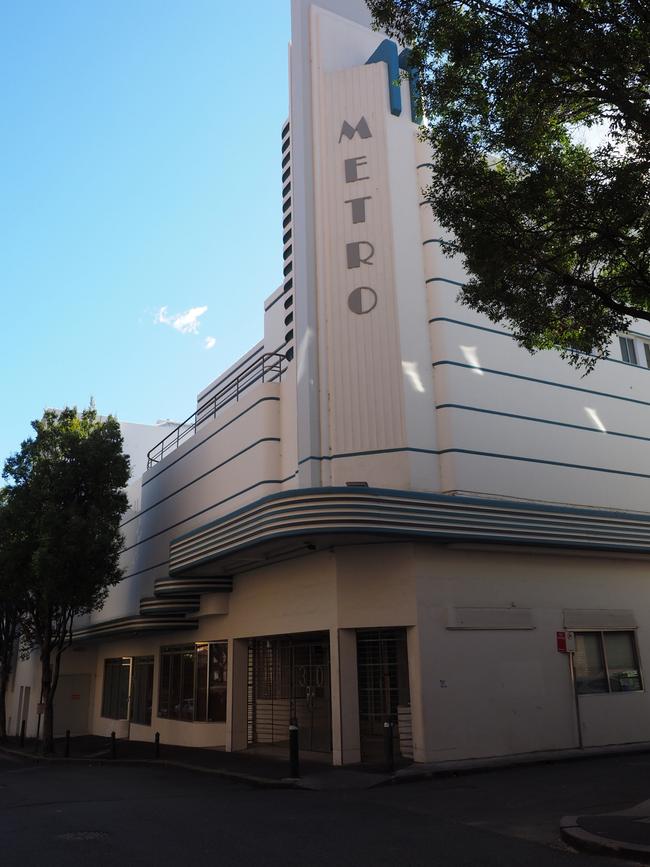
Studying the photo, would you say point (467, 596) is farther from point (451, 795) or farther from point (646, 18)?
point (646, 18)

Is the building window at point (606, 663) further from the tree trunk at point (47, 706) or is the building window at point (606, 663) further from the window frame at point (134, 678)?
the tree trunk at point (47, 706)

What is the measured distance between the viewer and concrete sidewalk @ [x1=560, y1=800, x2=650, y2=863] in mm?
7125

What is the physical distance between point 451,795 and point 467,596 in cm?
485

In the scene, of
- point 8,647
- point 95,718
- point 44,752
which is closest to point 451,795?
point 44,752

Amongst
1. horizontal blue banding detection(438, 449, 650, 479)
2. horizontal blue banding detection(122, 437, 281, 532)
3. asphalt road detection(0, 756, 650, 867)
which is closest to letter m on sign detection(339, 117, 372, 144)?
horizontal blue banding detection(122, 437, 281, 532)

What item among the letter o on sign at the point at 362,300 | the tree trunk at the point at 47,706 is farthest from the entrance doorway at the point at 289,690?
the tree trunk at the point at 47,706

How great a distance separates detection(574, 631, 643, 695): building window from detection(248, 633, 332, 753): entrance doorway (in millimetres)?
5891

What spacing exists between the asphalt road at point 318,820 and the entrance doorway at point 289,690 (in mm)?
3574

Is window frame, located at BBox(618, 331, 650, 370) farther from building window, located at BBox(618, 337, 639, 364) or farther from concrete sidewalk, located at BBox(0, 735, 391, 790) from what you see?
concrete sidewalk, located at BBox(0, 735, 391, 790)

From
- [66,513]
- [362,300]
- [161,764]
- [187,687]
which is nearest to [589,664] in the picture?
[362,300]

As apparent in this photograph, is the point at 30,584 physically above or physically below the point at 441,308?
below

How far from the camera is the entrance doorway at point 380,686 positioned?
15.0 metres

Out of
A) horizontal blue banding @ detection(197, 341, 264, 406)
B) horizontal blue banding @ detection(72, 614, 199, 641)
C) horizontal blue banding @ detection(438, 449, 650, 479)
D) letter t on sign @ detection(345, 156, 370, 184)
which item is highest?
horizontal blue banding @ detection(197, 341, 264, 406)

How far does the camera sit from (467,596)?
15.5 meters
